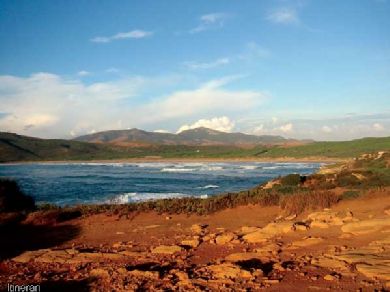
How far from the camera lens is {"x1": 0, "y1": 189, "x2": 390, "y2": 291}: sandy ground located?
7176 millimetres

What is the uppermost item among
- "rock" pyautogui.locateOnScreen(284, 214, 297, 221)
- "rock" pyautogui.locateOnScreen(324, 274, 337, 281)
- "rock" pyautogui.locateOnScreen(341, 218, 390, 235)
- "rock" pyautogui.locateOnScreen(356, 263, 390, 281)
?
"rock" pyautogui.locateOnScreen(341, 218, 390, 235)

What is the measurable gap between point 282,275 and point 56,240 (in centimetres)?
685

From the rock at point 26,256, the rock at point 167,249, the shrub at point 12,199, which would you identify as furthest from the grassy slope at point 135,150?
the rock at point 26,256

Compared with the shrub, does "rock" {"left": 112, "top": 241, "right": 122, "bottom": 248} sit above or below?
below

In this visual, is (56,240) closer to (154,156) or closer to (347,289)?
(347,289)

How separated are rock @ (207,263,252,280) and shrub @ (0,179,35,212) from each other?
400 inches

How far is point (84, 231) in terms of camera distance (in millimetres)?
12789

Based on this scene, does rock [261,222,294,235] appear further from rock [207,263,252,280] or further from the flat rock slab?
the flat rock slab

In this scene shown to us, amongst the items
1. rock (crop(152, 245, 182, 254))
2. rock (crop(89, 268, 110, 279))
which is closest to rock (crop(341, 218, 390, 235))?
rock (crop(152, 245, 182, 254))

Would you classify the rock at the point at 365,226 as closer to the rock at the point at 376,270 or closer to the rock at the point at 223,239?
A: the rock at the point at 223,239

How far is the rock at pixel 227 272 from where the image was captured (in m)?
7.38

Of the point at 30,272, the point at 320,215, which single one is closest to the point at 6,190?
the point at 30,272

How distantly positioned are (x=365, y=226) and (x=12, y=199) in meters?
12.3

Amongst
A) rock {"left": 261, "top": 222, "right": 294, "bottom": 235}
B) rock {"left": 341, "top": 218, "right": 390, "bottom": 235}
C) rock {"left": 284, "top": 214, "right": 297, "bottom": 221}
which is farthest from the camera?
rock {"left": 284, "top": 214, "right": 297, "bottom": 221}
